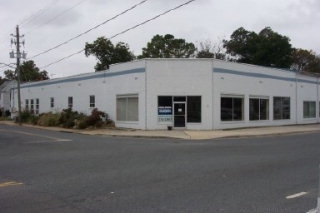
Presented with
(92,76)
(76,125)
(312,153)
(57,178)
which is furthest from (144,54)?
(57,178)

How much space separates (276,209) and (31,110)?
54.6 metres

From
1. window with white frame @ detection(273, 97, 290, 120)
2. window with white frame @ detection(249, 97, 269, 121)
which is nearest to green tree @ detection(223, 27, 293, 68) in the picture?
window with white frame @ detection(273, 97, 290, 120)

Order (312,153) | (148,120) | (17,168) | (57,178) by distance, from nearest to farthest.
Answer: (57,178) < (17,168) < (312,153) < (148,120)

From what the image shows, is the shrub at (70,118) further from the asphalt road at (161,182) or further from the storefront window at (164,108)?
the asphalt road at (161,182)

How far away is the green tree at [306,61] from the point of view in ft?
289

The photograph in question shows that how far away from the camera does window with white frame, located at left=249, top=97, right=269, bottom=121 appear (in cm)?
4187

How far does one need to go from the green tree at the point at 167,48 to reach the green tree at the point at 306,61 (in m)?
23.6

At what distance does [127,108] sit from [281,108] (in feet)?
51.2

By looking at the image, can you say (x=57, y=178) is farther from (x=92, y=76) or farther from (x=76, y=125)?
(x=92, y=76)

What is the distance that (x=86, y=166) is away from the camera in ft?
49.2

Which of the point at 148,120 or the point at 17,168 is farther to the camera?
the point at 148,120

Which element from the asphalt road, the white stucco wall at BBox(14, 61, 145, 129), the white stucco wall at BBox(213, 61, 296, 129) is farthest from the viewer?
the white stucco wall at BBox(14, 61, 145, 129)

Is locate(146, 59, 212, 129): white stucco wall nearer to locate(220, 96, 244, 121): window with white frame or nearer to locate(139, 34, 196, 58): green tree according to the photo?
locate(220, 96, 244, 121): window with white frame

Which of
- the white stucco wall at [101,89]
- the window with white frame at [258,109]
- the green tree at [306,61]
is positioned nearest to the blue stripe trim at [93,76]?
the white stucco wall at [101,89]
